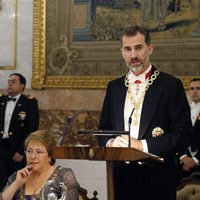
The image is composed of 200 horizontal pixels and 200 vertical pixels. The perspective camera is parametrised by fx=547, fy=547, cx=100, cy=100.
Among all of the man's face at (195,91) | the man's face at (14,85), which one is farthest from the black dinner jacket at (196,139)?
the man's face at (14,85)

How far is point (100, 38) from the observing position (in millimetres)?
7504

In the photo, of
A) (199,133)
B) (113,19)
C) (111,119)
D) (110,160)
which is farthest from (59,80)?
(110,160)

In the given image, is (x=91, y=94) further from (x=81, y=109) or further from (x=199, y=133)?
(x=199, y=133)

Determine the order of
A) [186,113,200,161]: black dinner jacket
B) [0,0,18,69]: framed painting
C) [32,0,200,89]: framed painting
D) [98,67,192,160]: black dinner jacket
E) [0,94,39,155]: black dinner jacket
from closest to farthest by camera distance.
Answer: [98,67,192,160]: black dinner jacket, [186,113,200,161]: black dinner jacket, [0,94,39,155]: black dinner jacket, [32,0,200,89]: framed painting, [0,0,18,69]: framed painting

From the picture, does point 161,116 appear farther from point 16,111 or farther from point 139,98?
point 16,111

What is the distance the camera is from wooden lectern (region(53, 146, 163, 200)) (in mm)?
2424

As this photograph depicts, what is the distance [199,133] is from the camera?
19.8ft

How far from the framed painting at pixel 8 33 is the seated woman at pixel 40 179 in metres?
4.25

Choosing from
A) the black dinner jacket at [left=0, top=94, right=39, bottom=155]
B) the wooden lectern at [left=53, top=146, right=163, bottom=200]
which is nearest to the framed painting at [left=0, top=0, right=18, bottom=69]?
the black dinner jacket at [left=0, top=94, right=39, bottom=155]

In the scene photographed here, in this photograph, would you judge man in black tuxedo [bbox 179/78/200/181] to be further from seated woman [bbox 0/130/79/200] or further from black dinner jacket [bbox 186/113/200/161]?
seated woman [bbox 0/130/79/200]

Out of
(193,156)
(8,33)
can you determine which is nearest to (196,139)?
(193,156)

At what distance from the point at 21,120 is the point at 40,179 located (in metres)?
3.34

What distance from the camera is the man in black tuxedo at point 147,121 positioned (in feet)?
9.55

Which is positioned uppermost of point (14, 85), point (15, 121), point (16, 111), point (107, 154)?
point (107, 154)
